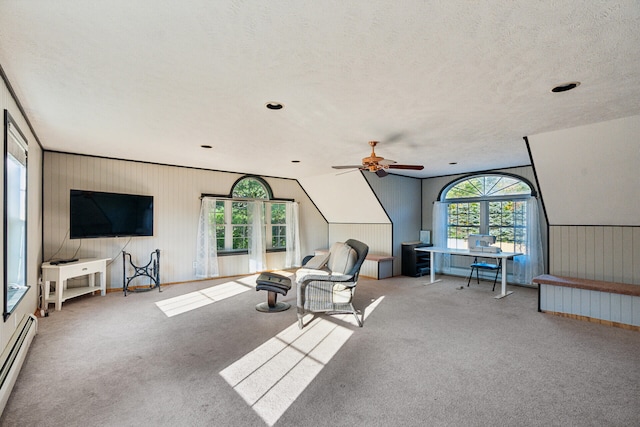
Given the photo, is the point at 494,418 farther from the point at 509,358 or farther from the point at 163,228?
the point at 163,228

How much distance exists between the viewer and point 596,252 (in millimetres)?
4078

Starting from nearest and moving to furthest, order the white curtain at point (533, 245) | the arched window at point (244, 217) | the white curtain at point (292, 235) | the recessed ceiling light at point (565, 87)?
1. the recessed ceiling light at point (565, 87)
2. the white curtain at point (533, 245)
3. the arched window at point (244, 217)
4. the white curtain at point (292, 235)

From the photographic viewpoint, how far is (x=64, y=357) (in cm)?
285

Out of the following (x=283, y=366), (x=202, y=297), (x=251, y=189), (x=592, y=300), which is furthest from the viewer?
(x=251, y=189)

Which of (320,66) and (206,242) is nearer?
(320,66)

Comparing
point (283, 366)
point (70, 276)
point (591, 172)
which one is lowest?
point (283, 366)

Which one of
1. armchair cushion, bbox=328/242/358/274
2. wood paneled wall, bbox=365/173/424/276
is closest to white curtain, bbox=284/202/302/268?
wood paneled wall, bbox=365/173/424/276

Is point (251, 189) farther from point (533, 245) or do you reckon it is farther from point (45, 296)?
point (533, 245)

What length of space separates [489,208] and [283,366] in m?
5.59

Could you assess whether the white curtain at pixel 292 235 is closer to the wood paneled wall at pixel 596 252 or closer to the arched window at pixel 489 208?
the arched window at pixel 489 208

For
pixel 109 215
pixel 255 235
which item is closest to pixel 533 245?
pixel 255 235

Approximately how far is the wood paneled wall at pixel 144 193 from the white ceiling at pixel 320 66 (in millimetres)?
1309

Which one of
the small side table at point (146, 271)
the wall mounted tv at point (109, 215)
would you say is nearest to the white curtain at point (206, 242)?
the small side table at point (146, 271)

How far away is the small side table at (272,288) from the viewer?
162 inches
